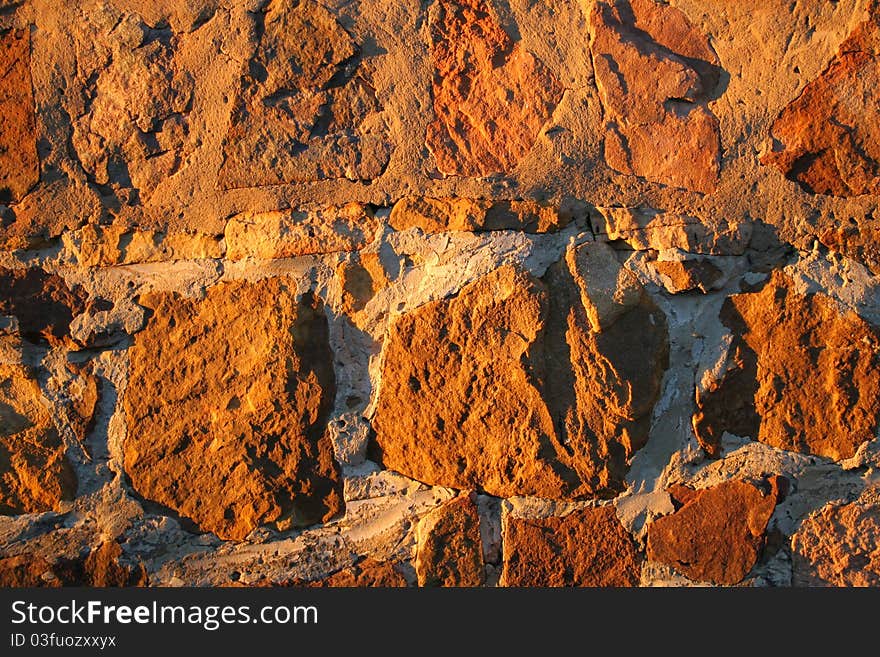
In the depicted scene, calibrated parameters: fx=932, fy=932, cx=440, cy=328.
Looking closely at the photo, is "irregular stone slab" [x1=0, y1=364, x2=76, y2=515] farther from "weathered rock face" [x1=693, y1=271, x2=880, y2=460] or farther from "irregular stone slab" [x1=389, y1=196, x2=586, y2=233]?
"weathered rock face" [x1=693, y1=271, x2=880, y2=460]

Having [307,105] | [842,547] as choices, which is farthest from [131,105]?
[842,547]

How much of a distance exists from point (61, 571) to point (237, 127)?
79 centimetres

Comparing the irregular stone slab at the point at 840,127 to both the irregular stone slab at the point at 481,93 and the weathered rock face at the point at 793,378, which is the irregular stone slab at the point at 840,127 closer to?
the weathered rock face at the point at 793,378

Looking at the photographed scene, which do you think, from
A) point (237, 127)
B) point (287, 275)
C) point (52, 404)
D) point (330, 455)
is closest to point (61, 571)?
point (52, 404)

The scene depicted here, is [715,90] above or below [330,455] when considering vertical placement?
above

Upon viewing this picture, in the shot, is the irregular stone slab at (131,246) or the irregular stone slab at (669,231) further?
the irregular stone slab at (131,246)

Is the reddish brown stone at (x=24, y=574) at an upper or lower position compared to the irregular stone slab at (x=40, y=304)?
lower

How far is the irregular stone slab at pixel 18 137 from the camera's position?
5.21 feet

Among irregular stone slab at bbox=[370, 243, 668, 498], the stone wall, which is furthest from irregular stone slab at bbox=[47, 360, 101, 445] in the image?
irregular stone slab at bbox=[370, 243, 668, 498]

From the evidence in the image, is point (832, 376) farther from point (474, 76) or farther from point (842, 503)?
point (474, 76)

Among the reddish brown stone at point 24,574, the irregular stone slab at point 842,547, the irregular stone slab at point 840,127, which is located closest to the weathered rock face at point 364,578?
the reddish brown stone at point 24,574

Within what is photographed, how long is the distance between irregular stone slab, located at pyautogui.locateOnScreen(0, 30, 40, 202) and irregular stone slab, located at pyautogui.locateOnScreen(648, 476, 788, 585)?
46.8 inches

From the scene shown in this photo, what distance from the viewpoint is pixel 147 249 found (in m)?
1.57

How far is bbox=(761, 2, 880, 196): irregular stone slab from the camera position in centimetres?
142
